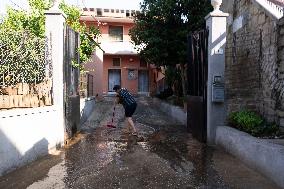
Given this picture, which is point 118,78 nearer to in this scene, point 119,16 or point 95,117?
point 119,16

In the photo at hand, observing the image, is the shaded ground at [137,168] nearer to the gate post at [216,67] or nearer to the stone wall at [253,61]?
the gate post at [216,67]

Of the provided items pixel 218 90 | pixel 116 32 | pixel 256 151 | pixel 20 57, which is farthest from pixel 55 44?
pixel 116 32

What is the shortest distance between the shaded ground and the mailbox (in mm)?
1292

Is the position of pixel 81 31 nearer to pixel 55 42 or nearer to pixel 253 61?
pixel 55 42

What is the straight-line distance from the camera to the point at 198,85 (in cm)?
986

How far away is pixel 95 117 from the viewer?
15.4m

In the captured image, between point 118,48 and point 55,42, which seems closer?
point 55,42

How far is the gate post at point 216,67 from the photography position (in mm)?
8977

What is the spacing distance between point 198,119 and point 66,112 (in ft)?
11.9

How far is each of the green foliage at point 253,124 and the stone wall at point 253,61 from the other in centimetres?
29

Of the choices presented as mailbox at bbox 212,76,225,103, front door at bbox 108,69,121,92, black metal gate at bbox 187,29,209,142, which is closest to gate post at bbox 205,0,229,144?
mailbox at bbox 212,76,225,103

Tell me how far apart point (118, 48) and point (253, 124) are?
76.4ft

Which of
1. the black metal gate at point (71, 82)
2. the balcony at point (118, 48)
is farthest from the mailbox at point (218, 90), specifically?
the balcony at point (118, 48)

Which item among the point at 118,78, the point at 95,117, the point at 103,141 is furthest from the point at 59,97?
the point at 118,78
